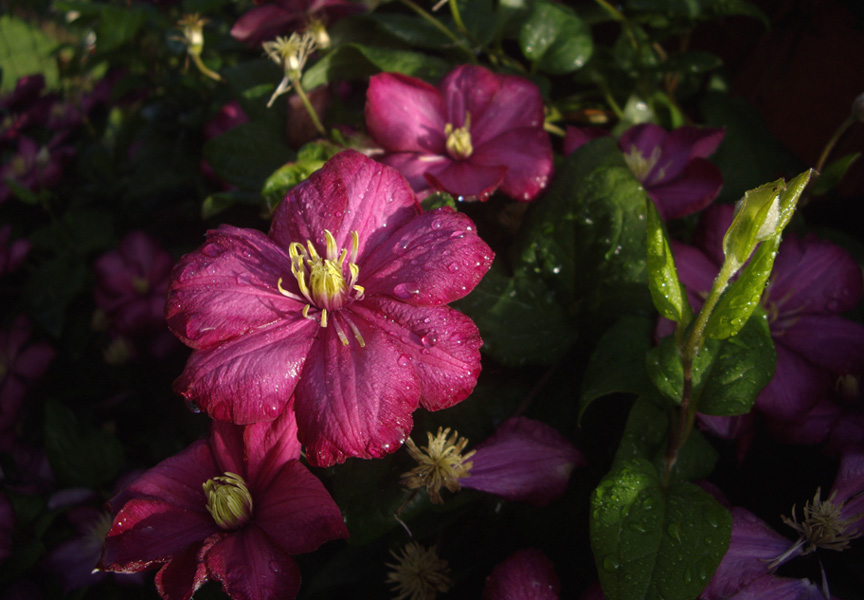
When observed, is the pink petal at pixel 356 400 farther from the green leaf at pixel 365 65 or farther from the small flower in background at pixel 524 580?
the green leaf at pixel 365 65

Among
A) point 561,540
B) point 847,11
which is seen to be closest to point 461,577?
point 561,540

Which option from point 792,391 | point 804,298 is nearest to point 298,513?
point 792,391

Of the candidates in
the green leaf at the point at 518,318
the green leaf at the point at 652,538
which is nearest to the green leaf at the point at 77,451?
the green leaf at the point at 518,318

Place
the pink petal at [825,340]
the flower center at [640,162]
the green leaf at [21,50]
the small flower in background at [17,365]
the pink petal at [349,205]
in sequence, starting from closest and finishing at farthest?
the pink petal at [349,205]
the pink petal at [825,340]
the flower center at [640,162]
the small flower in background at [17,365]
the green leaf at [21,50]

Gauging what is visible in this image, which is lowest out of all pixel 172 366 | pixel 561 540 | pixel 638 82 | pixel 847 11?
pixel 172 366

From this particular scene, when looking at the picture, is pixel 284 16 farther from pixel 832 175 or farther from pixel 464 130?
pixel 832 175

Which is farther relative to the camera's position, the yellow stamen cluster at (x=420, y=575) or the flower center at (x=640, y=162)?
the flower center at (x=640, y=162)

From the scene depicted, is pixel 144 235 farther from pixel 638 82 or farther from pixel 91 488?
pixel 638 82
